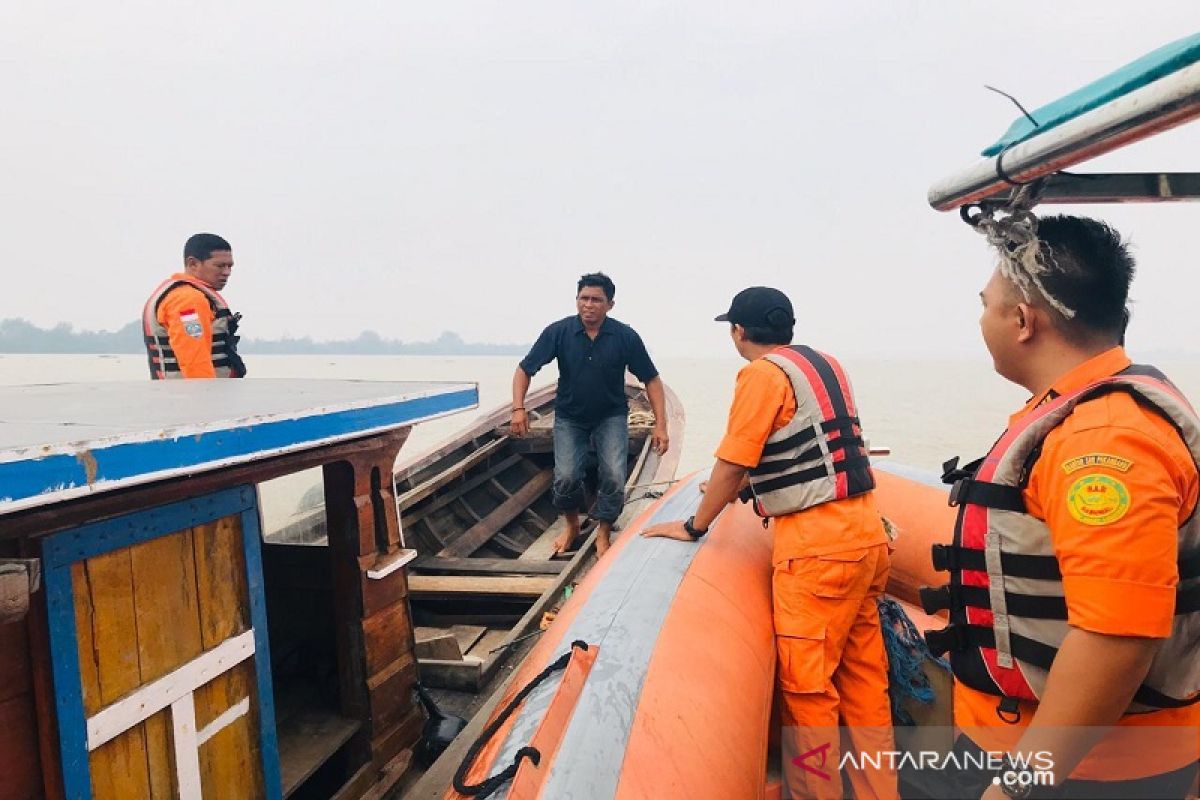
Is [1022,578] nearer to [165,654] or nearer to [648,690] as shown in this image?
[648,690]

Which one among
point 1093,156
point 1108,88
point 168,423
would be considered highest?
point 1108,88

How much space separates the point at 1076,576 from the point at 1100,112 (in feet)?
2.58

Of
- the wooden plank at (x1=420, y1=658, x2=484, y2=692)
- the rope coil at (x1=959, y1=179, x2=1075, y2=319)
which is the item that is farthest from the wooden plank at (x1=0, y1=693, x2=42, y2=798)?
the rope coil at (x1=959, y1=179, x2=1075, y2=319)

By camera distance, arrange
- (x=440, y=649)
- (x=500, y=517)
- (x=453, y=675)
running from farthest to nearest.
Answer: (x=500, y=517), (x=440, y=649), (x=453, y=675)

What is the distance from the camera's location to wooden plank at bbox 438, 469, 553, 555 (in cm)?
536

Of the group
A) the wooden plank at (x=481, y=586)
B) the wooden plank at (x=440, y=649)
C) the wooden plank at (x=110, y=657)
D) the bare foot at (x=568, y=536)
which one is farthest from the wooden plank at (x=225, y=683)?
the bare foot at (x=568, y=536)

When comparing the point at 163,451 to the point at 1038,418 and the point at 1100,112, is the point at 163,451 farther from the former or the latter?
the point at 1100,112

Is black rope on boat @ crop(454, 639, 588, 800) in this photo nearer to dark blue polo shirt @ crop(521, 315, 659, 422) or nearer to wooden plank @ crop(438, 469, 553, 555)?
dark blue polo shirt @ crop(521, 315, 659, 422)

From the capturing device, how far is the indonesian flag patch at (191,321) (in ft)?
12.9

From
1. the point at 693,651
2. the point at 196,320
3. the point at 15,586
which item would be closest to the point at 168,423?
the point at 15,586

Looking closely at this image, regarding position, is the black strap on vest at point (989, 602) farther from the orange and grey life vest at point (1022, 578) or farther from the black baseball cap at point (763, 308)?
the black baseball cap at point (763, 308)

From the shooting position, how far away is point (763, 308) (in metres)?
2.66

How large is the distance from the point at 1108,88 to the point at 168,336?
436cm

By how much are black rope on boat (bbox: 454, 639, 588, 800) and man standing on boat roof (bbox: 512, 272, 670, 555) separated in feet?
8.45
